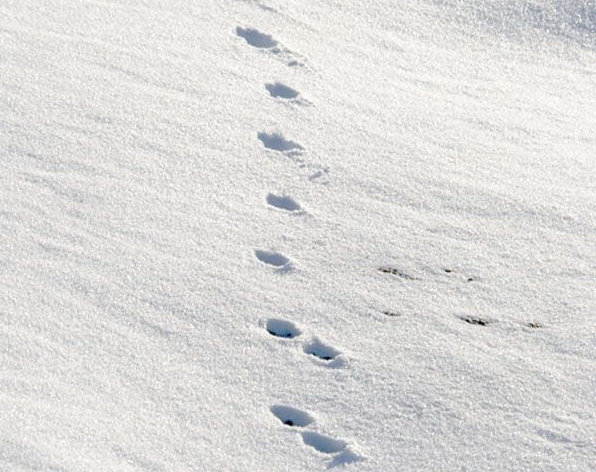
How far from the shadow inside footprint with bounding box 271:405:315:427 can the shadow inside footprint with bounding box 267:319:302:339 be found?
1.13 ft

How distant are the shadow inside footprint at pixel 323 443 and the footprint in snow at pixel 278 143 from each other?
1.66 m

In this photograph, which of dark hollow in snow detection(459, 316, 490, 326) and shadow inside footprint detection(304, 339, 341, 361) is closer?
shadow inside footprint detection(304, 339, 341, 361)

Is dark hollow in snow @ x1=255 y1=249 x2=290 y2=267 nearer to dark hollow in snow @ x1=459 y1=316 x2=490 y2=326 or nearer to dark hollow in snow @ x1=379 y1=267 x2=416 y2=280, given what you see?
dark hollow in snow @ x1=379 y1=267 x2=416 y2=280

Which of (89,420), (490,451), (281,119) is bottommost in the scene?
(89,420)

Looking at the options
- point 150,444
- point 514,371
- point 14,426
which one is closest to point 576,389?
point 514,371

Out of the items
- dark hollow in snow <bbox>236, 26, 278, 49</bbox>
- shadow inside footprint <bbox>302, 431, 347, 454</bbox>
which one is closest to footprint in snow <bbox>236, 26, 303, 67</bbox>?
dark hollow in snow <bbox>236, 26, 278, 49</bbox>

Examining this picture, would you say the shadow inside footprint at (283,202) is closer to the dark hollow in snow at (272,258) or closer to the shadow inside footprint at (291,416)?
the dark hollow in snow at (272,258)

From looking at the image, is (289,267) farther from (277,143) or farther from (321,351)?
(277,143)

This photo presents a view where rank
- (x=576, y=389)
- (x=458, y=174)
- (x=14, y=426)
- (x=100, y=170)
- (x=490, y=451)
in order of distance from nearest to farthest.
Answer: (x=14, y=426) < (x=490, y=451) < (x=576, y=389) < (x=100, y=170) < (x=458, y=174)

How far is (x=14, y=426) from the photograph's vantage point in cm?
295

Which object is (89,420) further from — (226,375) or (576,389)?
(576,389)

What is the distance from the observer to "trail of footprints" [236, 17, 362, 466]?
322cm

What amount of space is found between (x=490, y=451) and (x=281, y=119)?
2062 mm

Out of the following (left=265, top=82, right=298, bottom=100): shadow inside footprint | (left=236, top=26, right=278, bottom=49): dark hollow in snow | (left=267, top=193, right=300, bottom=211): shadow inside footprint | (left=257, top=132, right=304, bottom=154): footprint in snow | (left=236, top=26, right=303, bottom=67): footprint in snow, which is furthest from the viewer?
(left=236, top=26, right=278, bottom=49): dark hollow in snow
